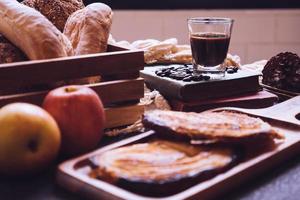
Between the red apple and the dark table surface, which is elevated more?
the red apple

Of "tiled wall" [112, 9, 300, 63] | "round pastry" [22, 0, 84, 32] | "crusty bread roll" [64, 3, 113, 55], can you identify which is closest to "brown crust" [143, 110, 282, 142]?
"crusty bread roll" [64, 3, 113, 55]

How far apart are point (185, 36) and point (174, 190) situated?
165 centimetres

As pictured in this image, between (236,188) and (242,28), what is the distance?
1576 millimetres

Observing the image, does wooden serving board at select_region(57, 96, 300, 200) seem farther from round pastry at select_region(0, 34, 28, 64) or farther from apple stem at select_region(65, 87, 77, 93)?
round pastry at select_region(0, 34, 28, 64)

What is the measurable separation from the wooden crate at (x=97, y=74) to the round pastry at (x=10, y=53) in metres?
0.08

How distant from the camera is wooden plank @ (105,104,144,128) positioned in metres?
0.92

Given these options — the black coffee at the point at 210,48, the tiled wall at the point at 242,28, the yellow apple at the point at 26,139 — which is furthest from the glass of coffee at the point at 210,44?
the tiled wall at the point at 242,28

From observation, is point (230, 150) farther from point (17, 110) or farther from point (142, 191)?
point (17, 110)

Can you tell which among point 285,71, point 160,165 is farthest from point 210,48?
point 160,165

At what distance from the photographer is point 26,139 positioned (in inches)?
27.3

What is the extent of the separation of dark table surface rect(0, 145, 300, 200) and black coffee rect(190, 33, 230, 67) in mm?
339

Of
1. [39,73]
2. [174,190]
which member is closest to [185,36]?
[39,73]

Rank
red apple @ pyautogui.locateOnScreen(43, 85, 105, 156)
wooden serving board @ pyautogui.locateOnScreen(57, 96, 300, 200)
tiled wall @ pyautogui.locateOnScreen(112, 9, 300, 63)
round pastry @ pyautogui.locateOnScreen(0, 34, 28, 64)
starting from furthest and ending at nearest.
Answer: tiled wall @ pyautogui.locateOnScreen(112, 9, 300, 63), round pastry @ pyautogui.locateOnScreen(0, 34, 28, 64), red apple @ pyautogui.locateOnScreen(43, 85, 105, 156), wooden serving board @ pyautogui.locateOnScreen(57, 96, 300, 200)

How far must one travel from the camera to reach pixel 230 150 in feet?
2.37
